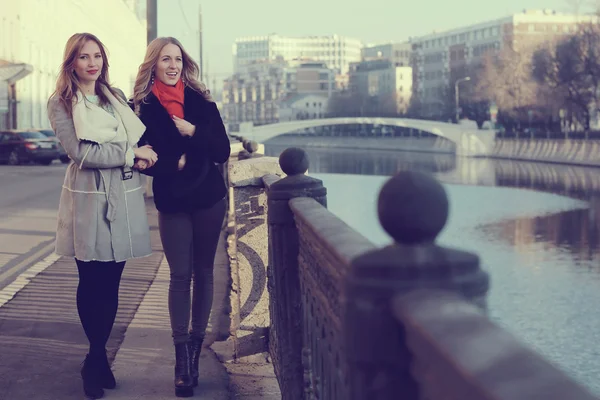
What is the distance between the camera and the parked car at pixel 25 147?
39781 millimetres

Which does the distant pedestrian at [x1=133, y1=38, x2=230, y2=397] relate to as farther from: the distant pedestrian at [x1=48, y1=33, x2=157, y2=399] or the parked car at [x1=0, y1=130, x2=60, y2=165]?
the parked car at [x1=0, y1=130, x2=60, y2=165]

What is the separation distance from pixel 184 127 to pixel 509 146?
82.6 meters

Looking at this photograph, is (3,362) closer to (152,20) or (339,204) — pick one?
(152,20)

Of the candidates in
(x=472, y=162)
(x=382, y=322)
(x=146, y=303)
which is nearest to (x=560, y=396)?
(x=382, y=322)

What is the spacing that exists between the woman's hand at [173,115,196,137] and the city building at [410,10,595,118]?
126 m

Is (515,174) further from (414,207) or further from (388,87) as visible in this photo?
(388,87)

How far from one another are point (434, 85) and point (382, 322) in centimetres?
16891

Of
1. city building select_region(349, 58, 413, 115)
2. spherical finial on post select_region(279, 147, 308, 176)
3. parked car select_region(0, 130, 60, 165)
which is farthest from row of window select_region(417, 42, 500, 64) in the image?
spherical finial on post select_region(279, 147, 308, 176)

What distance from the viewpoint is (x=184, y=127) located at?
478 centimetres

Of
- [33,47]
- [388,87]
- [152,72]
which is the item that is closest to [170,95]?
[152,72]

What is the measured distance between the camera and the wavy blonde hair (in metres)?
4.76

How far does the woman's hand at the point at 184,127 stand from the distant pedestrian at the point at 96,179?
152 mm

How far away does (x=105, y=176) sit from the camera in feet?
15.5

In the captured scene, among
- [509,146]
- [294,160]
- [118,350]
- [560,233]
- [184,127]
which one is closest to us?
[294,160]
